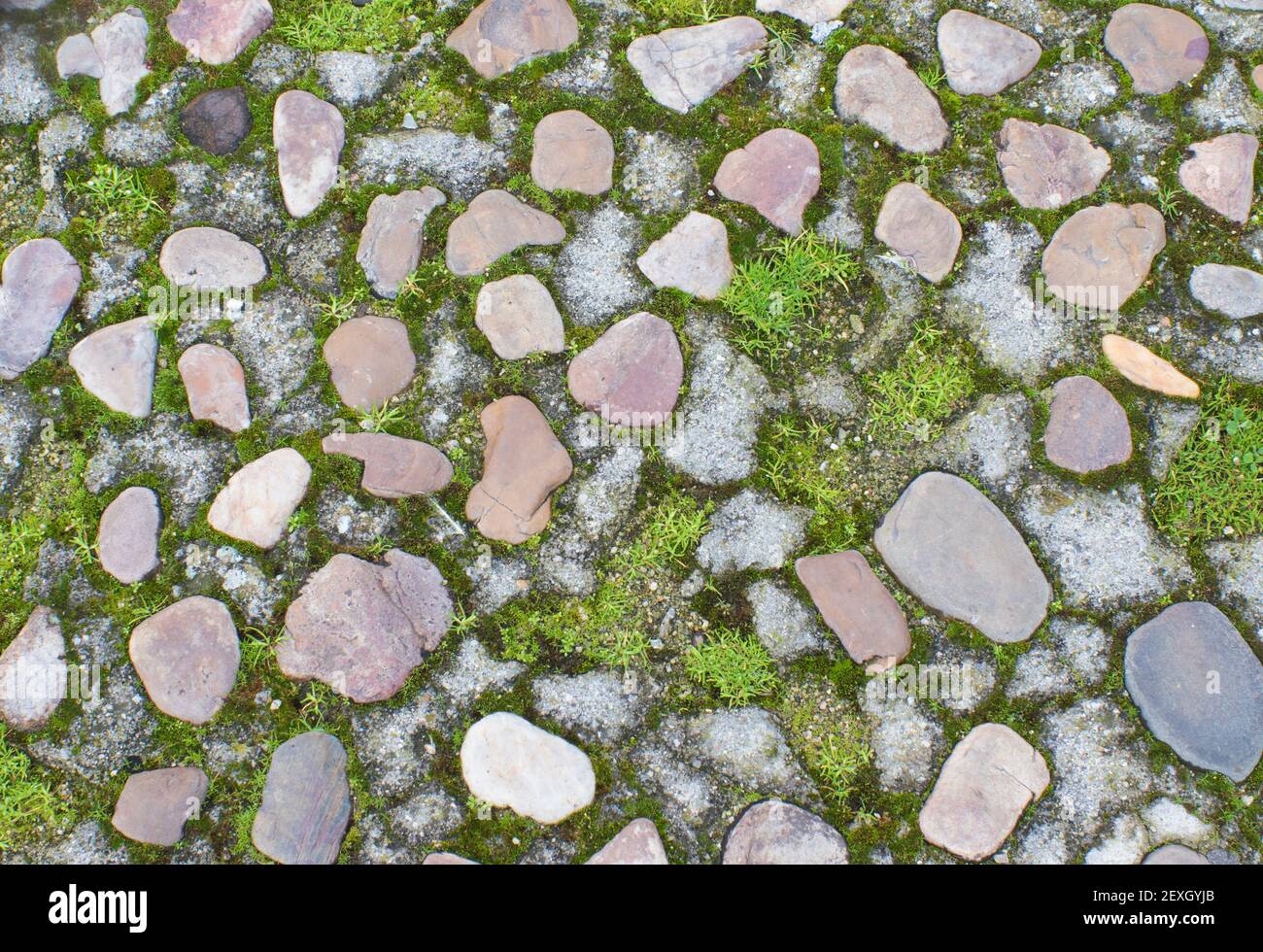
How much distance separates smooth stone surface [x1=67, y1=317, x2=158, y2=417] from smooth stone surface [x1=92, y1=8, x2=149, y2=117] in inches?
27.8

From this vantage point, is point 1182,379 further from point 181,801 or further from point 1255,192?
point 181,801

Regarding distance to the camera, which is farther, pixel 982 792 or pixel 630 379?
pixel 630 379

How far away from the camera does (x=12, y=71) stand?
2648 millimetres

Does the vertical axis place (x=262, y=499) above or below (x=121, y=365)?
below

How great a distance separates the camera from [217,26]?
8.66ft

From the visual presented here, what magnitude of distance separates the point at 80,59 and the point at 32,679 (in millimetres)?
1874

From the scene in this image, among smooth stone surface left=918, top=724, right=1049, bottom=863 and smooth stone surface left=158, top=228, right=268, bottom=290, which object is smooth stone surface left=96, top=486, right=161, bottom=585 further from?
smooth stone surface left=918, top=724, right=1049, bottom=863

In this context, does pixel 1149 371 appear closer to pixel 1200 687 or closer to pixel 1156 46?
pixel 1200 687

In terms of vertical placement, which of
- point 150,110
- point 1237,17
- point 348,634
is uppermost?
point 1237,17

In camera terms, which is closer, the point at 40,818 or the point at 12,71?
the point at 40,818

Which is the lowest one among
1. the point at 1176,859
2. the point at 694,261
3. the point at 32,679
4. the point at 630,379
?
the point at 1176,859

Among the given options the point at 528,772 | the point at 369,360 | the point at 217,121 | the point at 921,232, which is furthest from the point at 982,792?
the point at 217,121

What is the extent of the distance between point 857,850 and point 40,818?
2.22 m
